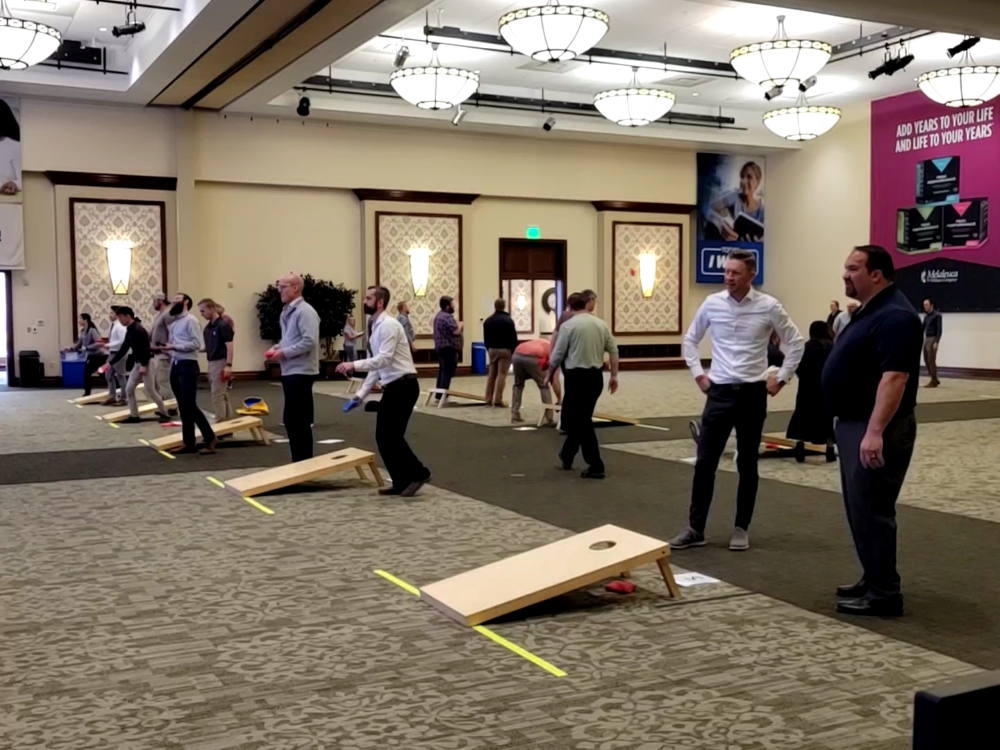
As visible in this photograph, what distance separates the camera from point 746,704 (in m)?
3.59

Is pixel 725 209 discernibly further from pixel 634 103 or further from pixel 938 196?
pixel 634 103

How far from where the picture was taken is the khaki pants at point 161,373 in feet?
42.7

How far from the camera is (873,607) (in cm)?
468

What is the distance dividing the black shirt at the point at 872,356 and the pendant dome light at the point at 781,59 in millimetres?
11348

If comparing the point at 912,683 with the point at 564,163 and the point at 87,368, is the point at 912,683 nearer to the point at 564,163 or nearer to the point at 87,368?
the point at 87,368

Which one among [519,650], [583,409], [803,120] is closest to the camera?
[519,650]

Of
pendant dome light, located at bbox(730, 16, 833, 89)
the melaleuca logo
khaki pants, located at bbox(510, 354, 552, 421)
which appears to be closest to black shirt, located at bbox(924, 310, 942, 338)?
the melaleuca logo

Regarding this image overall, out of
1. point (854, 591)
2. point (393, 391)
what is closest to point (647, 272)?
point (393, 391)

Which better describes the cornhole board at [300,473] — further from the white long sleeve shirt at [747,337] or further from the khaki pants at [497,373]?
the khaki pants at [497,373]

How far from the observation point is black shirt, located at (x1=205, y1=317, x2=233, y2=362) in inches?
432

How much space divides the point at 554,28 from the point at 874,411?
33.4ft

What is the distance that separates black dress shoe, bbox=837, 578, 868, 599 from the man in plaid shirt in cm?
1055

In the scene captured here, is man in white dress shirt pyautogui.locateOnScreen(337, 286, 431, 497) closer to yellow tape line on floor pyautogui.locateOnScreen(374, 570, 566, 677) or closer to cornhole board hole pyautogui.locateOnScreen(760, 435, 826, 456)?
yellow tape line on floor pyautogui.locateOnScreen(374, 570, 566, 677)

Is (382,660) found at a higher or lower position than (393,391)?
lower
